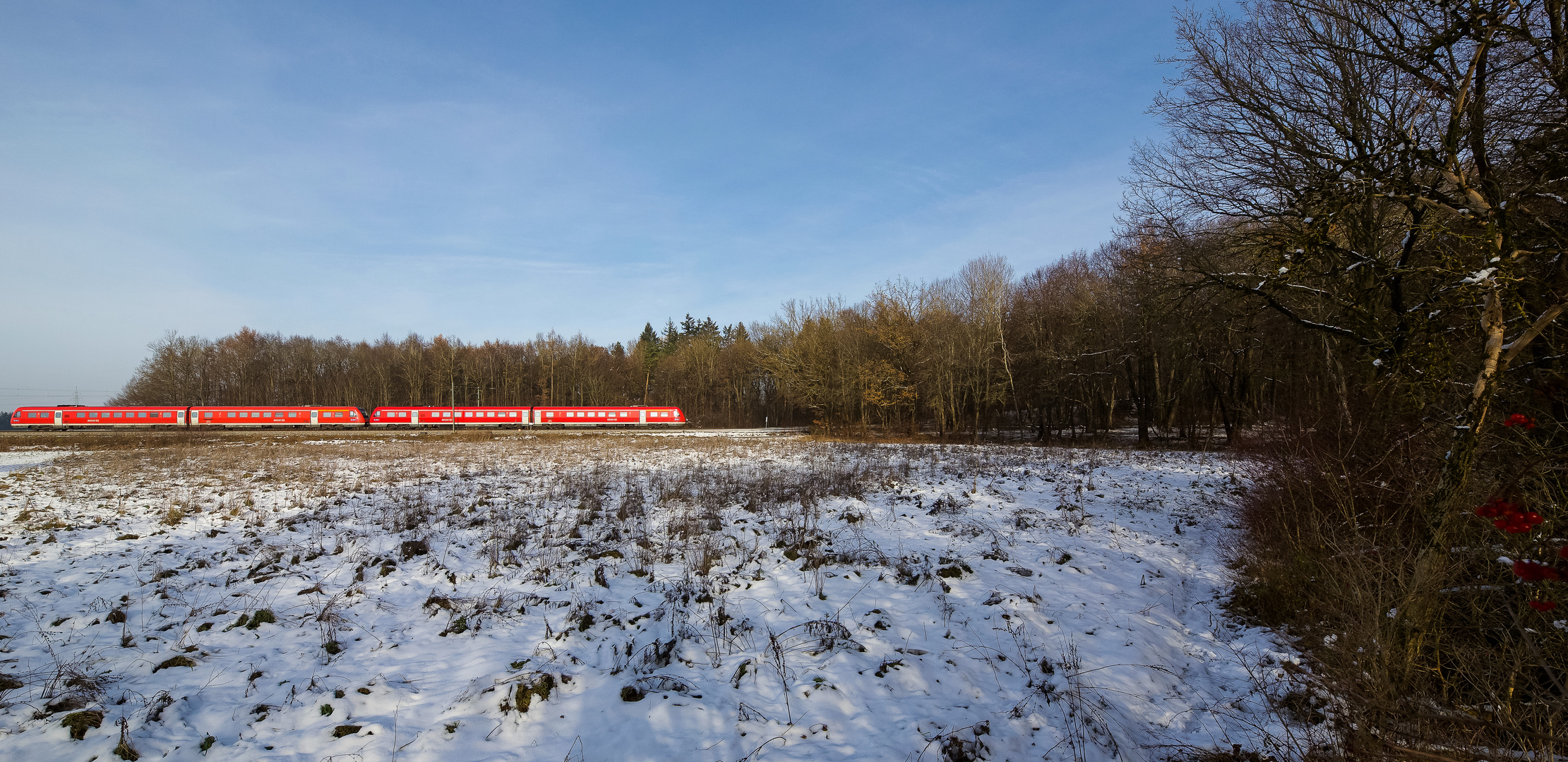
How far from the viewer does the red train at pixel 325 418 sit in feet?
143

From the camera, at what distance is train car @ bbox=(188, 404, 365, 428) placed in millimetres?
45219

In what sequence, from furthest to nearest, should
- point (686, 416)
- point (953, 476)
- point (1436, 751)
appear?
1. point (686, 416)
2. point (953, 476)
3. point (1436, 751)

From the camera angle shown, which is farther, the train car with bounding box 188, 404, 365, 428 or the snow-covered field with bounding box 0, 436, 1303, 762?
the train car with bounding box 188, 404, 365, 428

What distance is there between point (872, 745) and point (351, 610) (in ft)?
17.4

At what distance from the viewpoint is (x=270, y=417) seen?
46500mm

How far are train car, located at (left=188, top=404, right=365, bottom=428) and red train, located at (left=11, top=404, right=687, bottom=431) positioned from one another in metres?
0.04

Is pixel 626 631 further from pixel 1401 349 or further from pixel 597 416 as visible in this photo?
pixel 597 416

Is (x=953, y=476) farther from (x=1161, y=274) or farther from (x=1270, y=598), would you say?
(x=1270, y=598)

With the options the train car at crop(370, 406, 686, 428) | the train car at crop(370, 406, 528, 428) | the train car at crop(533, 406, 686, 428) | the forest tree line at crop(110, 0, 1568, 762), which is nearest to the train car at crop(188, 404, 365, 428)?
the train car at crop(370, 406, 528, 428)

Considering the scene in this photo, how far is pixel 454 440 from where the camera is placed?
98.6 feet

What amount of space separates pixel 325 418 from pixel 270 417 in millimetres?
3278

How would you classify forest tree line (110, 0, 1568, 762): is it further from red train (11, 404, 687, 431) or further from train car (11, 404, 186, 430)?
train car (11, 404, 186, 430)

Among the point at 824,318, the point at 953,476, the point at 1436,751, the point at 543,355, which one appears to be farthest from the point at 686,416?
the point at 1436,751

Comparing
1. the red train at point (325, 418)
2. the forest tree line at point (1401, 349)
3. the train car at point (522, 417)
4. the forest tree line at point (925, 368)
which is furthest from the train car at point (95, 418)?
the forest tree line at point (1401, 349)
